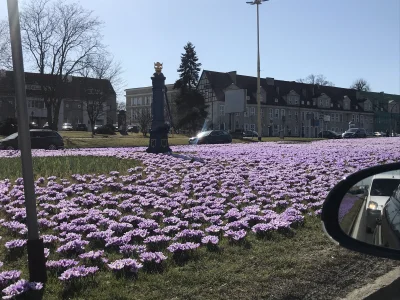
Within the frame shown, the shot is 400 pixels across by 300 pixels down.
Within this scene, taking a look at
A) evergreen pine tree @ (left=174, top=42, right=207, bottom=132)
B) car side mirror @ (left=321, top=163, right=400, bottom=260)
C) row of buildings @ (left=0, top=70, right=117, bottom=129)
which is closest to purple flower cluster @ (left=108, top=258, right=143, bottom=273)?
car side mirror @ (left=321, top=163, right=400, bottom=260)

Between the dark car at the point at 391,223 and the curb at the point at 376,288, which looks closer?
the dark car at the point at 391,223

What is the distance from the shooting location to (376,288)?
3990 mm

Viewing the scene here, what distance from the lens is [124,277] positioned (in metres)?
3.99

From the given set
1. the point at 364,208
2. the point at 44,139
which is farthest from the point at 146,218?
the point at 44,139

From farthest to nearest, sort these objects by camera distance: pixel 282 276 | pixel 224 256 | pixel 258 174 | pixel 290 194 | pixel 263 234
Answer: pixel 258 174 < pixel 290 194 < pixel 263 234 < pixel 224 256 < pixel 282 276

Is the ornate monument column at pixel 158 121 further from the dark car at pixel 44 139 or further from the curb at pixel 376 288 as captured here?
the dark car at pixel 44 139

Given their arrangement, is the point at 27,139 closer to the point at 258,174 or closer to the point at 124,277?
the point at 124,277

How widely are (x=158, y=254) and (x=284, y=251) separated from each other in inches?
59.0

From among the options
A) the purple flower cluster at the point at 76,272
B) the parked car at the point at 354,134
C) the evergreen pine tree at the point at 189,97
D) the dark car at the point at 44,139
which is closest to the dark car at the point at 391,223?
the purple flower cluster at the point at 76,272

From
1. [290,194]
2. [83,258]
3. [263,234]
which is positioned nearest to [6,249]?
[83,258]

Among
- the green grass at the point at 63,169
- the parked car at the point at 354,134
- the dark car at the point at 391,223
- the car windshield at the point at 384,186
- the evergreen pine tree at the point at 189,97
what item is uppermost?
the evergreen pine tree at the point at 189,97

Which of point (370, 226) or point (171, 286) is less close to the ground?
point (370, 226)

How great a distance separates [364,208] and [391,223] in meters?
0.20

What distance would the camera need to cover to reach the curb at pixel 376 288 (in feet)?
12.6
